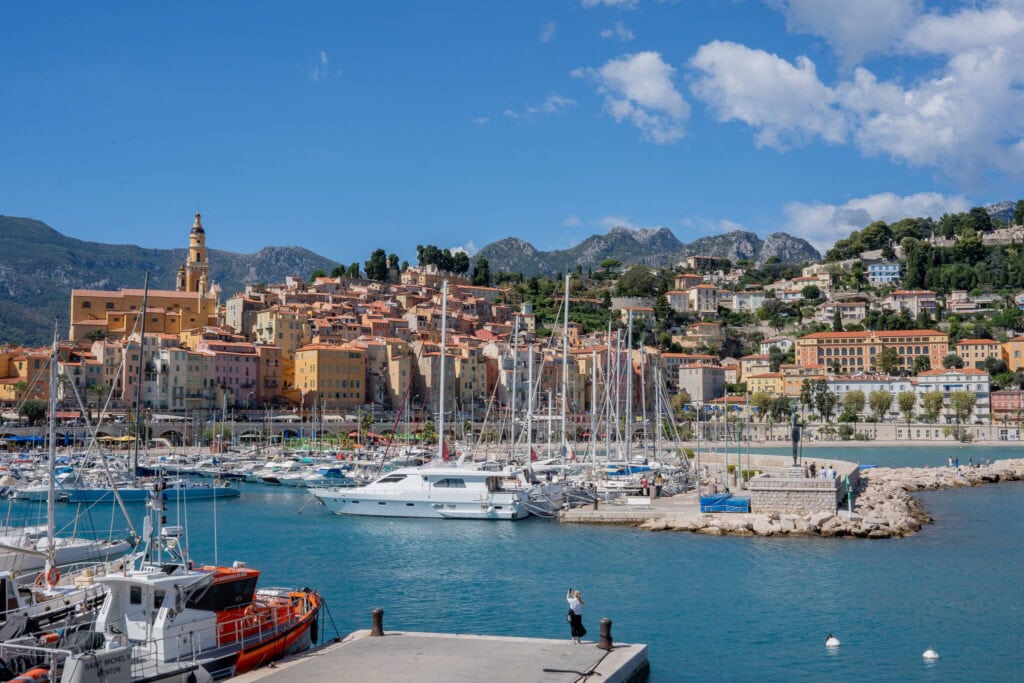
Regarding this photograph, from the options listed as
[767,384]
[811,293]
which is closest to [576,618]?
[767,384]

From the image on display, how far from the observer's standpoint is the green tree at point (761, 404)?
106 m

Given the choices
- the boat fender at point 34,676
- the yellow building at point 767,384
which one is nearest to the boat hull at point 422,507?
the boat fender at point 34,676

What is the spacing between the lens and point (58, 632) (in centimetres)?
1448

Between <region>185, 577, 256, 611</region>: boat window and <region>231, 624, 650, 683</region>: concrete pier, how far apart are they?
1.21m

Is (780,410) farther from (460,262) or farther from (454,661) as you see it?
(454,661)

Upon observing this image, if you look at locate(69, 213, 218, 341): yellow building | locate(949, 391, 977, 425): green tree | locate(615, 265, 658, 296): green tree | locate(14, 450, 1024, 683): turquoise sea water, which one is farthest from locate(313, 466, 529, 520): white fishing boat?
locate(615, 265, 658, 296): green tree

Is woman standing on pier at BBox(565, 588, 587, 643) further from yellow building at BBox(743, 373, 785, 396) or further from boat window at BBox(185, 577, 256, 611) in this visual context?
yellow building at BBox(743, 373, 785, 396)

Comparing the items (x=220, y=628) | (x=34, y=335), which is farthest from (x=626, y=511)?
(x=34, y=335)

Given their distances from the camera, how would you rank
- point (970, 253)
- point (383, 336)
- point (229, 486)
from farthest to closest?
point (970, 253), point (383, 336), point (229, 486)

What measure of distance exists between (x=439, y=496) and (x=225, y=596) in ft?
69.3

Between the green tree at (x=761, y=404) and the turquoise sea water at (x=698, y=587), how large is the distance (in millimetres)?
70275

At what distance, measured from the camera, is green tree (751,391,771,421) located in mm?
106375

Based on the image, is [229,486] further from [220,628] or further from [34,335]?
[34,335]

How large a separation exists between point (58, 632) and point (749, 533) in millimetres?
20744
